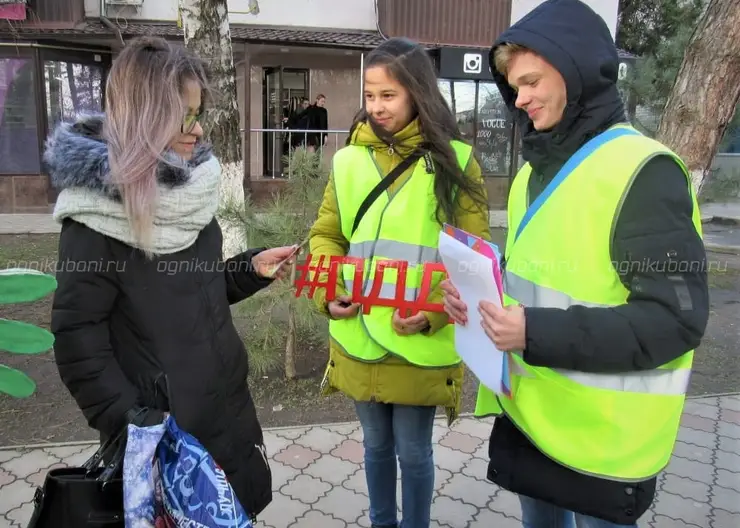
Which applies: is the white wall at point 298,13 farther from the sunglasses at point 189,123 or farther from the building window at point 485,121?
the sunglasses at point 189,123

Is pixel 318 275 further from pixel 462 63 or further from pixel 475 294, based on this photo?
pixel 462 63

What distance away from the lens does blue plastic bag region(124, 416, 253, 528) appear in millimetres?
1253

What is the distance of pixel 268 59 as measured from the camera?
13.1 m

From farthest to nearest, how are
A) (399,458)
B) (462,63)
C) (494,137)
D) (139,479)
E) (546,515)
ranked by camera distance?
(494,137), (462,63), (399,458), (546,515), (139,479)

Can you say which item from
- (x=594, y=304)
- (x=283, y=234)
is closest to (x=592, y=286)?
(x=594, y=304)

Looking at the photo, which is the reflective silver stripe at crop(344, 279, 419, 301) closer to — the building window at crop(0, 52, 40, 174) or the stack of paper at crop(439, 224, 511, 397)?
the stack of paper at crop(439, 224, 511, 397)

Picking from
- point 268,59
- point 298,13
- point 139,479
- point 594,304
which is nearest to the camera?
point 139,479

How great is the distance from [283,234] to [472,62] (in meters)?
8.88

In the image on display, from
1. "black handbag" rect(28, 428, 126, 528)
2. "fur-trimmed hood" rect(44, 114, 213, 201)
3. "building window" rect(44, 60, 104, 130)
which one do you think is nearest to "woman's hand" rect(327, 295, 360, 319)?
"fur-trimmed hood" rect(44, 114, 213, 201)

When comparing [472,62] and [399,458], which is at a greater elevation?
[472,62]

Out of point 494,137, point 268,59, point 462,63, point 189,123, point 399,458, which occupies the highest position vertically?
point 268,59

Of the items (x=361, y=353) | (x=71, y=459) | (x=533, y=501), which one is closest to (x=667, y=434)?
(x=533, y=501)

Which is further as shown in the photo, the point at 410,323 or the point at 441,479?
the point at 441,479

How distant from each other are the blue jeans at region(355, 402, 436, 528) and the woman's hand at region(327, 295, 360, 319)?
0.32 metres
